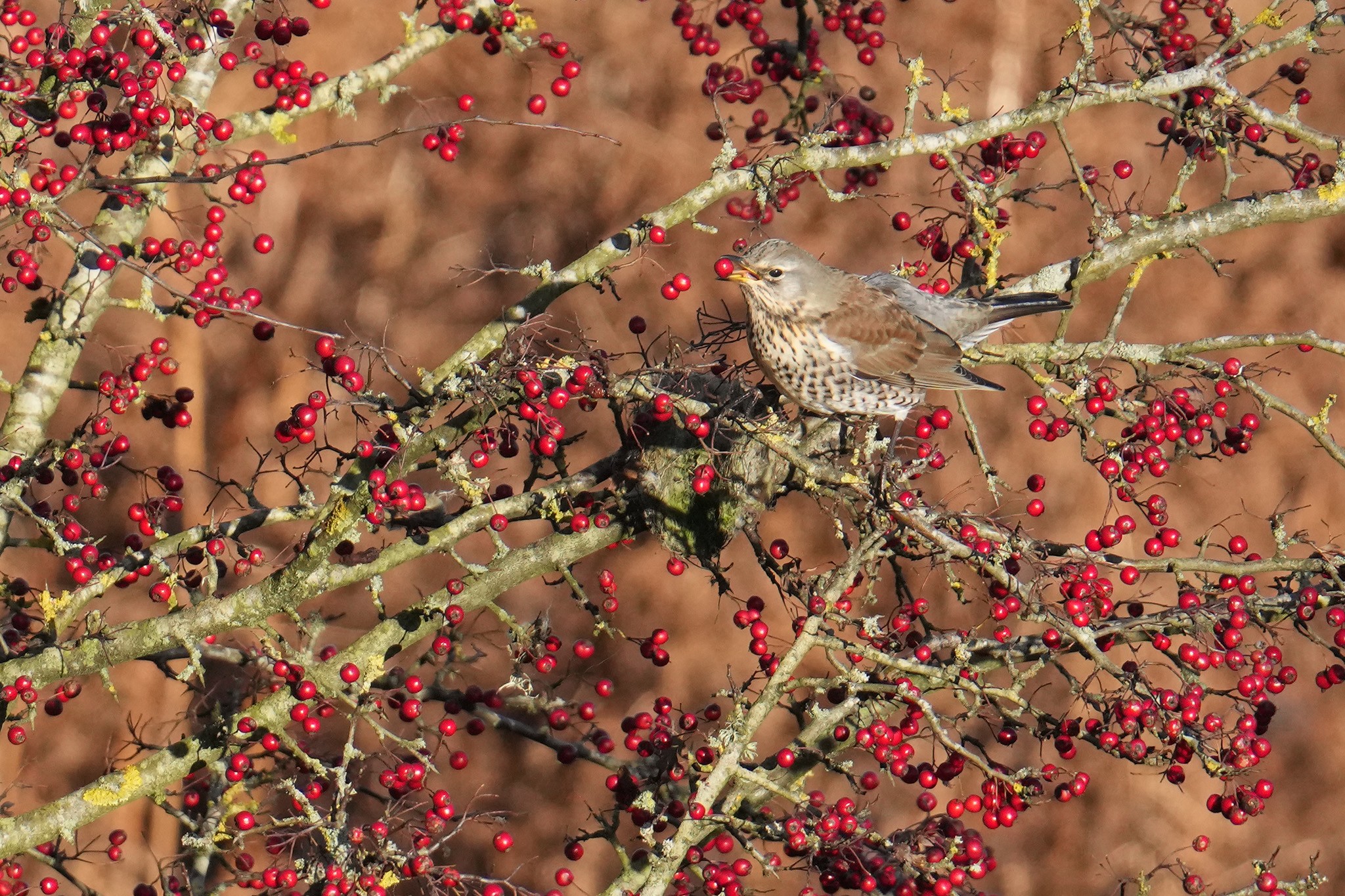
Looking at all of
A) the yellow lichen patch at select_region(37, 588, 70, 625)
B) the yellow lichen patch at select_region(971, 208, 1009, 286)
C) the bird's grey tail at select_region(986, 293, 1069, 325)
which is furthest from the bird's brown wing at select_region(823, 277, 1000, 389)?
the yellow lichen patch at select_region(37, 588, 70, 625)

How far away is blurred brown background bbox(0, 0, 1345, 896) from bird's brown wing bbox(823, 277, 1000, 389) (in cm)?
147

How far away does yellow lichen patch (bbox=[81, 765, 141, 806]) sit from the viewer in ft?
10.7

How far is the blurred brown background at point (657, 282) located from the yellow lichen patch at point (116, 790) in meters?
2.32

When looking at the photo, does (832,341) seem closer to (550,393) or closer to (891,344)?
(891,344)

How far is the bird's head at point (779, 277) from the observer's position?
3713 mm

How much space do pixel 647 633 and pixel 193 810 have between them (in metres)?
2.09

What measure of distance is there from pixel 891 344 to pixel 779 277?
40 cm

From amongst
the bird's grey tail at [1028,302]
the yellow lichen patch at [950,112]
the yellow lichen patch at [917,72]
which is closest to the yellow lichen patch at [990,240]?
the bird's grey tail at [1028,302]

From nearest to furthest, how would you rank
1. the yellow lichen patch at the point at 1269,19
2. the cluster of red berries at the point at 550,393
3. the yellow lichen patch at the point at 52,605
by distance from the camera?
the cluster of red berries at the point at 550,393 → the yellow lichen patch at the point at 52,605 → the yellow lichen patch at the point at 1269,19

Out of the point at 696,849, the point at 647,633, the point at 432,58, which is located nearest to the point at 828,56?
the point at 432,58

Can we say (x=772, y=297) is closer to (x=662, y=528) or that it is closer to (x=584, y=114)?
(x=662, y=528)

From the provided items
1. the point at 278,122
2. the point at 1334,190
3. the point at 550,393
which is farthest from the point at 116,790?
the point at 1334,190

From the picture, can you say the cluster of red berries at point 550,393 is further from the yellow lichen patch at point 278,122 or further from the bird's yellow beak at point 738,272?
the yellow lichen patch at point 278,122

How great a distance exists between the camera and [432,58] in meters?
5.61
